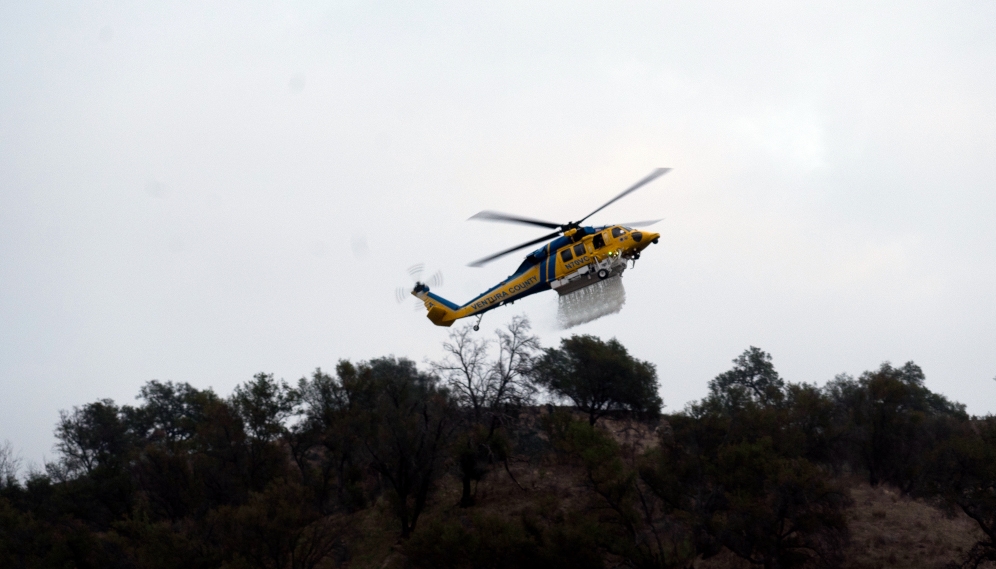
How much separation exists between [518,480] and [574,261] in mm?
26183

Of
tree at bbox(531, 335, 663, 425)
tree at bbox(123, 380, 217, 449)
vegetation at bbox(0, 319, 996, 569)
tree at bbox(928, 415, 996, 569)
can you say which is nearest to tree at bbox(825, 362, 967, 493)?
vegetation at bbox(0, 319, 996, 569)

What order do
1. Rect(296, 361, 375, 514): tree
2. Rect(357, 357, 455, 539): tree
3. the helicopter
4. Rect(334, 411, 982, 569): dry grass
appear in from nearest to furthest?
the helicopter
Rect(334, 411, 982, 569): dry grass
Rect(357, 357, 455, 539): tree
Rect(296, 361, 375, 514): tree

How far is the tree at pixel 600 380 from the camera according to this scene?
62.0 metres

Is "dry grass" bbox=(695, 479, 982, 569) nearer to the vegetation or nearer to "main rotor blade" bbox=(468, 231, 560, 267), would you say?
the vegetation

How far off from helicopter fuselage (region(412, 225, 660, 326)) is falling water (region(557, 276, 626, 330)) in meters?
0.25

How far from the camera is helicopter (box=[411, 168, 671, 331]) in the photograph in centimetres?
3048

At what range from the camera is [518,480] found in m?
54.0

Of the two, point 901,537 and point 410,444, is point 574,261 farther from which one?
point 901,537

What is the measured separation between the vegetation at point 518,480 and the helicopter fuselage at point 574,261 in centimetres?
1169

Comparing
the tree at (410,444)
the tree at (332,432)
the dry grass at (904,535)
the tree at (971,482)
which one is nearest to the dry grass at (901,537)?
the dry grass at (904,535)

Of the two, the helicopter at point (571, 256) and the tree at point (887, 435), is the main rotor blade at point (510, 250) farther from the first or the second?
the tree at point (887, 435)

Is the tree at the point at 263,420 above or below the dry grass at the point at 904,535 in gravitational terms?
above

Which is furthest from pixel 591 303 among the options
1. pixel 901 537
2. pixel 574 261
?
pixel 901 537

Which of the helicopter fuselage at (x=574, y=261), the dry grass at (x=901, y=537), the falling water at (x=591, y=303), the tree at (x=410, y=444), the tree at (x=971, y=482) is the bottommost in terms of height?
the dry grass at (x=901, y=537)
